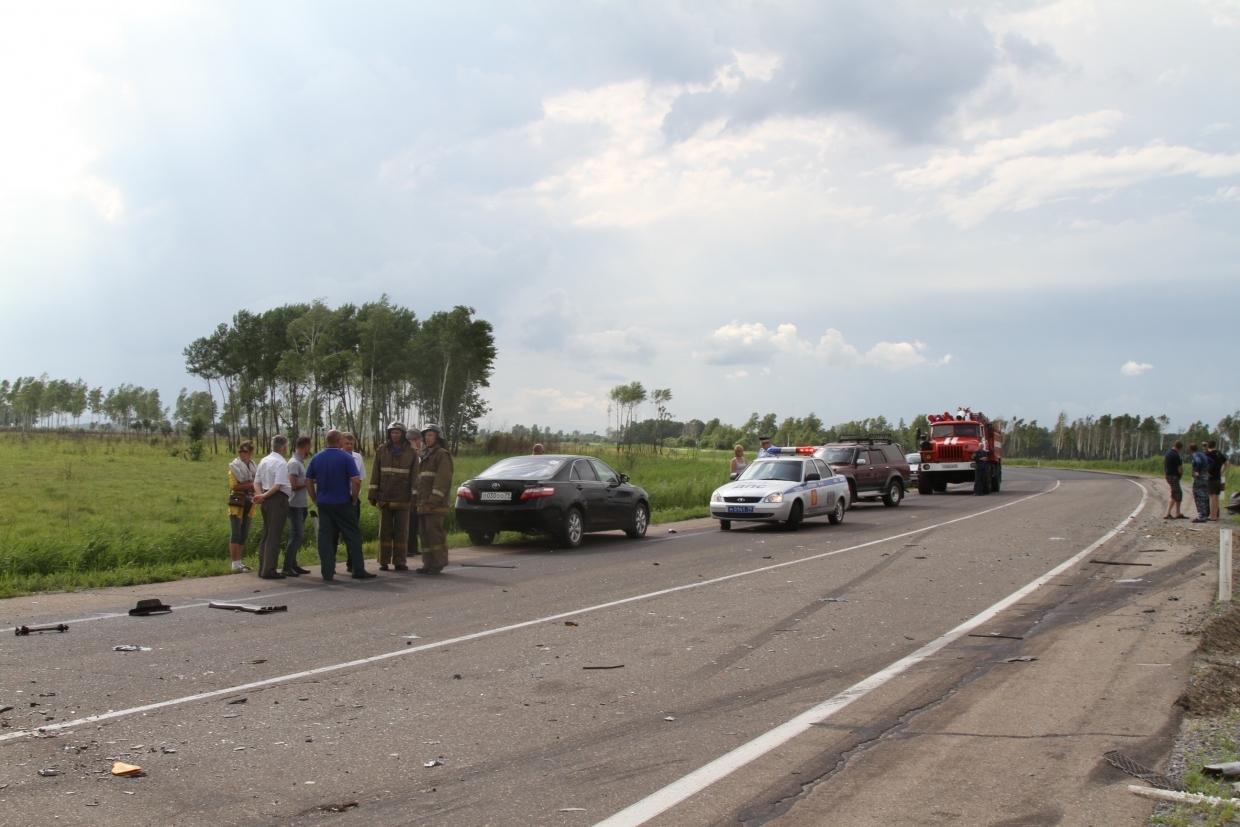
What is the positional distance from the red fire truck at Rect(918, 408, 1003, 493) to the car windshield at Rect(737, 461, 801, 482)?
56.9 feet

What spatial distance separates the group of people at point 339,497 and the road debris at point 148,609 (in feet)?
8.22

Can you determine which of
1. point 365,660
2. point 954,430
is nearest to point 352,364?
point 954,430

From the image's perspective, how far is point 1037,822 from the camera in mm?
3928

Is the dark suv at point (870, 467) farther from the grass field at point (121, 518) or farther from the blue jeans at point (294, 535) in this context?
the blue jeans at point (294, 535)

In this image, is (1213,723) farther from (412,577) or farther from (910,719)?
(412,577)

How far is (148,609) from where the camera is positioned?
366 inches

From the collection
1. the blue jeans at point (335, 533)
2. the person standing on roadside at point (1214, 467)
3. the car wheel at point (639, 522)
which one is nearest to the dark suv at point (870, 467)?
the person standing on roadside at point (1214, 467)

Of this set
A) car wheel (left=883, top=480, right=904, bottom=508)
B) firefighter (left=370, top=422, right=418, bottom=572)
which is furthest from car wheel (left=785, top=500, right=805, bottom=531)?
firefighter (left=370, top=422, right=418, bottom=572)

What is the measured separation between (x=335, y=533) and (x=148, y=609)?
2967 mm

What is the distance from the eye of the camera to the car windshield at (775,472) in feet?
66.2

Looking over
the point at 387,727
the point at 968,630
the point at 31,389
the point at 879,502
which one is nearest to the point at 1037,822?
the point at 387,727

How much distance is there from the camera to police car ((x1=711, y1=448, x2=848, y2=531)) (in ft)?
62.3

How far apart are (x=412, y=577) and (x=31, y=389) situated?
12697 cm

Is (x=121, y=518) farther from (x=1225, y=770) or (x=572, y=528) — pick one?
(x=1225, y=770)
